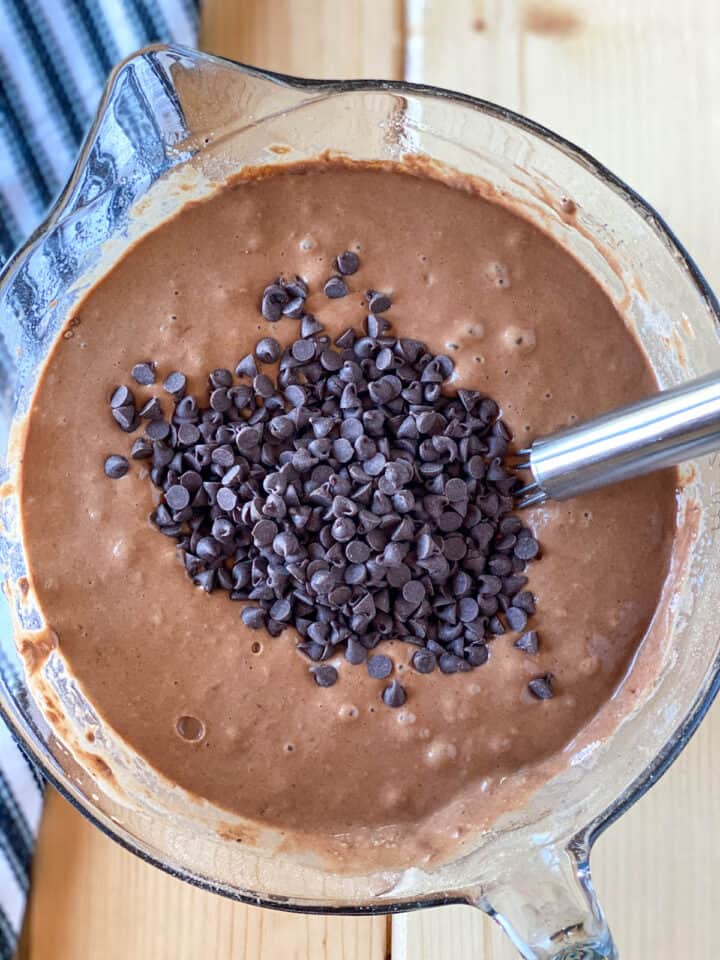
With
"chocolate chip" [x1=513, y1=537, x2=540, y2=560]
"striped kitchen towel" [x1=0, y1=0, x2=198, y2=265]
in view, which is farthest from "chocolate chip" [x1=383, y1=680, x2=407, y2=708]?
"striped kitchen towel" [x1=0, y1=0, x2=198, y2=265]

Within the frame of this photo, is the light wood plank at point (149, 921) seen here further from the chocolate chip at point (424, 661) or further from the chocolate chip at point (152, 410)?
the chocolate chip at point (152, 410)

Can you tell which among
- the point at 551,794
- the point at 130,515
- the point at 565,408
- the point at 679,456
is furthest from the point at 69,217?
the point at 551,794

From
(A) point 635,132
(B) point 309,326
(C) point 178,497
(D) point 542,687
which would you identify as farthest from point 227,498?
(A) point 635,132

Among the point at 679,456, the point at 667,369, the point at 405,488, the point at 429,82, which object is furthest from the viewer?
the point at 429,82

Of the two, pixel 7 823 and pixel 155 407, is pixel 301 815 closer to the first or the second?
pixel 7 823

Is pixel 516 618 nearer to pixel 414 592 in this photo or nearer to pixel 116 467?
pixel 414 592
